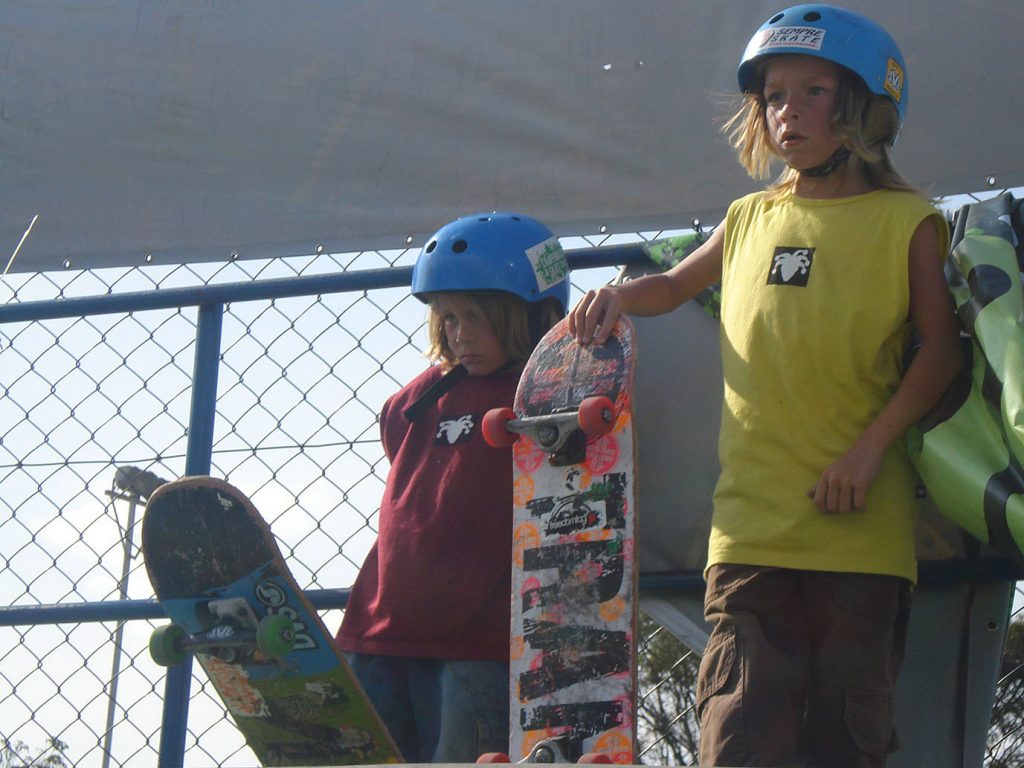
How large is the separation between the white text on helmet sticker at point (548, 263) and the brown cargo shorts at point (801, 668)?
1093 mm

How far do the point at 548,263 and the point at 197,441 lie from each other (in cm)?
101

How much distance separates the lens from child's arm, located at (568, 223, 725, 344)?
3363mm

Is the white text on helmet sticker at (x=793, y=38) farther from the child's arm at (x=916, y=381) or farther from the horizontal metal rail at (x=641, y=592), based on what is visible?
the horizontal metal rail at (x=641, y=592)

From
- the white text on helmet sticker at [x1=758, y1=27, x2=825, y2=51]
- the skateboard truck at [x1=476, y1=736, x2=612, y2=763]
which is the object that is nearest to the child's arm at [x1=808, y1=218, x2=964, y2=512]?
the white text on helmet sticker at [x1=758, y1=27, x2=825, y2=51]

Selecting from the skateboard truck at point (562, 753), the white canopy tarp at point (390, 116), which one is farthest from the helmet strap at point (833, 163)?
the skateboard truck at point (562, 753)

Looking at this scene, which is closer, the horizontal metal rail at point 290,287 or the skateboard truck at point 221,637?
the skateboard truck at point 221,637

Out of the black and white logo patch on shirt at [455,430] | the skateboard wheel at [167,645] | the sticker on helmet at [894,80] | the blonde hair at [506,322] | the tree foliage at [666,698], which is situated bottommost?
the tree foliage at [666,698]

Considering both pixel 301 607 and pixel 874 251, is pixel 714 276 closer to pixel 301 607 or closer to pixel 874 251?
pixel 874 251

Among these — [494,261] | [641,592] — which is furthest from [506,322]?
[641,592]

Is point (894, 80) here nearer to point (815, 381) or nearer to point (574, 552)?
point (815, 381)

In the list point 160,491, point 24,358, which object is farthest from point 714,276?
point 24,358

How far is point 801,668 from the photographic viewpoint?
281cm

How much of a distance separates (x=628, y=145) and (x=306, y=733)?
5.95ft

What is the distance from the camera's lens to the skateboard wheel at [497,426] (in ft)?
10.8
